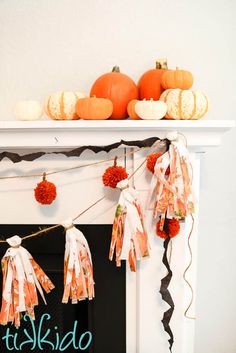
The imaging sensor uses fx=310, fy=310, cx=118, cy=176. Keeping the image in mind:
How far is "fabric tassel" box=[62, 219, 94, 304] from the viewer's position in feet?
2.94

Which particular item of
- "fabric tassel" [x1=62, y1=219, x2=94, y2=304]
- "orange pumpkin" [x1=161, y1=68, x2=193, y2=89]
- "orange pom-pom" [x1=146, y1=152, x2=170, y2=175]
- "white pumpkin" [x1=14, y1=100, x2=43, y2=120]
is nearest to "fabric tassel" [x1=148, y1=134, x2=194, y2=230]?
"orange pom-pom" [x1=146, y1=152, x2=170, y2=175]

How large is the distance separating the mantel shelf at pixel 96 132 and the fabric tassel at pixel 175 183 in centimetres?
5

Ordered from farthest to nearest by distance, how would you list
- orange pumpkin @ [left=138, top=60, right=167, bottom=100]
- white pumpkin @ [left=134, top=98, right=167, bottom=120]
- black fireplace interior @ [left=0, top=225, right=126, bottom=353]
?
black fireplace interior @ [left=0, top=225, right=126, bottom=353] → orange pumpkin @ [left=138, top=60, right=167, bottom=100] → white pumpkin @ [left=134, top=98, right=167, bottom=120]

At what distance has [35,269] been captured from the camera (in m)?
0.95

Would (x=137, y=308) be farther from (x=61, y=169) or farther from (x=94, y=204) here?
(x=61, y=169)

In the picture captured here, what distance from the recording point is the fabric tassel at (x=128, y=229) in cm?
90

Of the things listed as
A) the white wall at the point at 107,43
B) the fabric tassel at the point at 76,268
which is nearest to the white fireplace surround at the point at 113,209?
the fabric tassel at the point at 76,268

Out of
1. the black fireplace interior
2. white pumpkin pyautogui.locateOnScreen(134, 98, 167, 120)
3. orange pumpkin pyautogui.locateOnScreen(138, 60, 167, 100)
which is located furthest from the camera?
the black fireplace interior

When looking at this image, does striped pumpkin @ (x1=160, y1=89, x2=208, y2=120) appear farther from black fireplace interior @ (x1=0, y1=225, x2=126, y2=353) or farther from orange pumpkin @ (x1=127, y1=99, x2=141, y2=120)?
black fireplace interior @ (x1=0, y1=225, x2=126, y2=353)

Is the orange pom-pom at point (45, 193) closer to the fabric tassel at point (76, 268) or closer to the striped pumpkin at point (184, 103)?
the fabric tassel at point (76, 268)

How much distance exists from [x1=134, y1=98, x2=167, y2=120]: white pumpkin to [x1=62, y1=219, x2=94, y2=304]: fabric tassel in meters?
0.37

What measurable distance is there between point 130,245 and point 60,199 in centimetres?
28

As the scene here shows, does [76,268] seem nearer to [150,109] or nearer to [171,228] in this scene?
[171,228]

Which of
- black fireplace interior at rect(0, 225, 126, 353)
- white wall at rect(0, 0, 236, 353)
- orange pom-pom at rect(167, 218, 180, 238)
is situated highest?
white wall at rect(0, 0, 236, 353)
